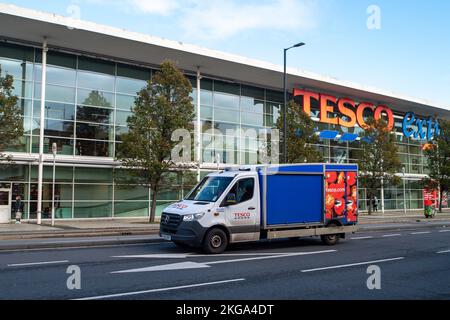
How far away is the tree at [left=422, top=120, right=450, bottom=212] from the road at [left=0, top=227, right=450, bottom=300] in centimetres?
3398

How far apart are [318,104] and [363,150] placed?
5818mm

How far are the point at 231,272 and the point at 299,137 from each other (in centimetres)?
2279

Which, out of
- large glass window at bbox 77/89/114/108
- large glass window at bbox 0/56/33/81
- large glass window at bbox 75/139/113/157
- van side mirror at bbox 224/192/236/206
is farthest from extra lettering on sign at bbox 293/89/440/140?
van side mirror at bbox 224/192/236/206

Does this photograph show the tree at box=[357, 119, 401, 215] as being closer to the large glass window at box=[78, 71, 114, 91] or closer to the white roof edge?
the white roof edge

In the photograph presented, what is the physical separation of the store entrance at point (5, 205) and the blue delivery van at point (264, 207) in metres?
17.1

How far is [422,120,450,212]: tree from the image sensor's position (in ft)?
152

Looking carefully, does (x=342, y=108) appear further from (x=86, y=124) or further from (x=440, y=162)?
(x=86, y=124)

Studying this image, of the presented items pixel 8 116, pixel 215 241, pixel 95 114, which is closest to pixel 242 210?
pixel 215 241

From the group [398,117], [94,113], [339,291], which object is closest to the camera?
[339,291]

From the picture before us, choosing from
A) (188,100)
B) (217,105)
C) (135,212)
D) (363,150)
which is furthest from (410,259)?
(363,150)

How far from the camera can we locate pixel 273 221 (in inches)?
554

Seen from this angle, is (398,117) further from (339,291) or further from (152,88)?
(339,291)

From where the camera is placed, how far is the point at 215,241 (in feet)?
42.7

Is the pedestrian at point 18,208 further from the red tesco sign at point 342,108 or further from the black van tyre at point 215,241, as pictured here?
the red tesco sign at point 342,108
